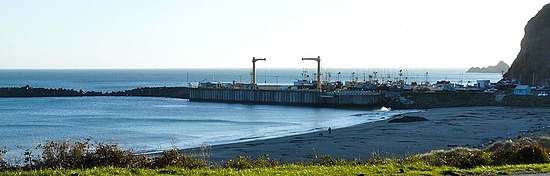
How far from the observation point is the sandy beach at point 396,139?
1374 inches

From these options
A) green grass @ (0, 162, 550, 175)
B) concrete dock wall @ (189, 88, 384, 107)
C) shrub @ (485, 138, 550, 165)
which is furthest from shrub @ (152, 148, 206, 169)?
concrete dock wall @ (189, 88, 384, 107)

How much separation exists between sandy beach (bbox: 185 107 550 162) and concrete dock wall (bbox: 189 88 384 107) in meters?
31.8

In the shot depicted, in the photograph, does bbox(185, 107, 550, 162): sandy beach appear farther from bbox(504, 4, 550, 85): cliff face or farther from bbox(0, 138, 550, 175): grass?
bbox(504, 4, 550, 85): cliff face

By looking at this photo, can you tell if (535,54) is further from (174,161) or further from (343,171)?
(343,171)

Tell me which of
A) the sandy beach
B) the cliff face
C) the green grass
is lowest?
the sandy beach

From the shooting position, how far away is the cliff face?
10631 cm

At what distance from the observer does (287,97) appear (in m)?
99.1

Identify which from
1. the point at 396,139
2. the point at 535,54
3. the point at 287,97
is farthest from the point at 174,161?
the point at 535,54

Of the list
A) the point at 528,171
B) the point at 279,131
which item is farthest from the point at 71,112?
the point at 528,171

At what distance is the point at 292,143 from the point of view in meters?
41.0

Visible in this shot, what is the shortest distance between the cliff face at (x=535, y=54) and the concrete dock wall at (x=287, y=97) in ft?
104

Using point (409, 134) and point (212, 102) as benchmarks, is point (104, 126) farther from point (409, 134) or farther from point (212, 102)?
point (212, 102)

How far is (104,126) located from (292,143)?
26575 mm

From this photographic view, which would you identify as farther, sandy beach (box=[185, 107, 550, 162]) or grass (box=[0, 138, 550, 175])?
sandy beach (box=[185, 107, 550, 162])
